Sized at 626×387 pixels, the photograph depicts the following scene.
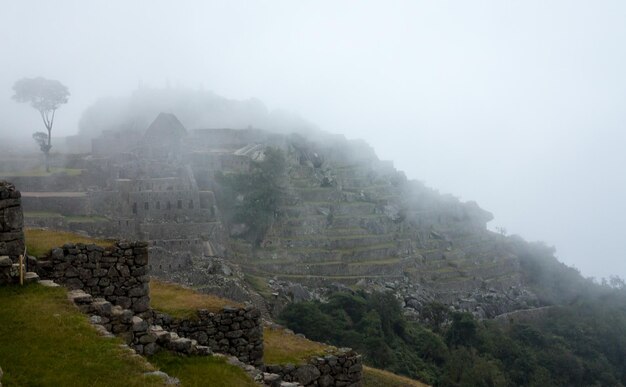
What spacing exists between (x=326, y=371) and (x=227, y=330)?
1.97m

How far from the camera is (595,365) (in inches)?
2024

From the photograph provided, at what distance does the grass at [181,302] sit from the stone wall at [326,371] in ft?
4.69

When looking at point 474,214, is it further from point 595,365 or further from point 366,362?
point 366,362

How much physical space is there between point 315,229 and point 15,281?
154 feet

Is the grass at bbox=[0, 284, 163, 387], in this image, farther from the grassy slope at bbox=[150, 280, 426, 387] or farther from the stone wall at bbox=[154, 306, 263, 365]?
the stone wall at bbox=[154, 306, 263, 365]

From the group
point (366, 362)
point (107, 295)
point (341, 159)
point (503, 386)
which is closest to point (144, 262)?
point (107, 295)

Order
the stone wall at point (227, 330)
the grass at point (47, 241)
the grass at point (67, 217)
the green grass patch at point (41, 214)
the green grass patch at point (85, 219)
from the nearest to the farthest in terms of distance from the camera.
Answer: the grass at point (47, 241) < the stone wall at point (227, 330) < the green grass patch at point (41, 214) < the grass at point (67, 217) < the green grass patch at point (85, 219)

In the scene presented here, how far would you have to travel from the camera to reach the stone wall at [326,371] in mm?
10812

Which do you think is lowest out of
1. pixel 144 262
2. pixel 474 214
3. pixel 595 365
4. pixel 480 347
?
pixel 595 365

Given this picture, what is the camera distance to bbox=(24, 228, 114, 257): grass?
9.31m

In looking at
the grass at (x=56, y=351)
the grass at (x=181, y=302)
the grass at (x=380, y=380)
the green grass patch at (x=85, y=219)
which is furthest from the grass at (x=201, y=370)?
the green grass patch at (x=85, y=219)

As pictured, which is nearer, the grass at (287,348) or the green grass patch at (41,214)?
the grass at (287,348)

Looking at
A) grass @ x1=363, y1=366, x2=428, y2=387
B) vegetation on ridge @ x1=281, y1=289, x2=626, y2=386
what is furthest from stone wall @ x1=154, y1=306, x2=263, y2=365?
vegetation on ridge @ x1=281, y1=289, x2=626, y2=386

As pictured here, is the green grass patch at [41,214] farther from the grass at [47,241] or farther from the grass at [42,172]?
the grass at [47,241]
